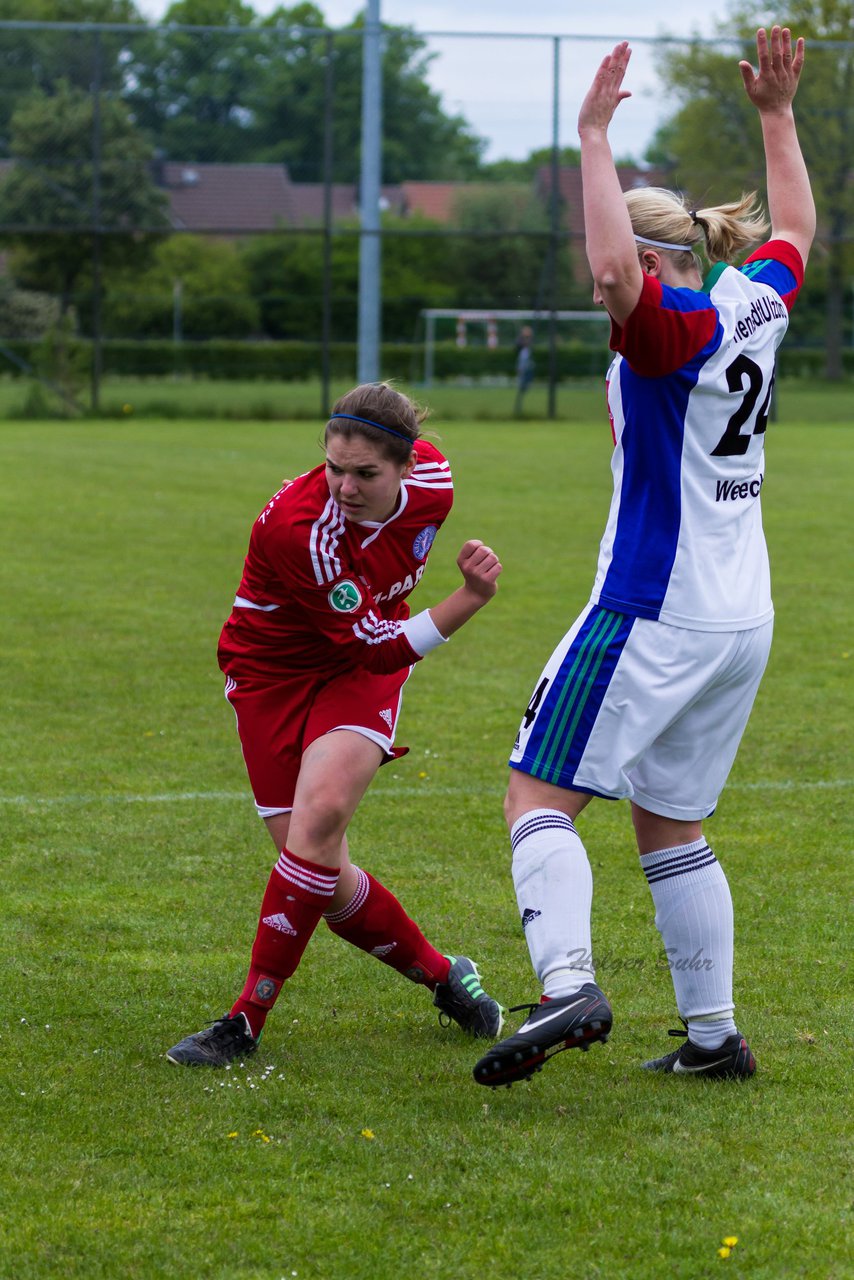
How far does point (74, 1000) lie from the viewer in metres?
4.05

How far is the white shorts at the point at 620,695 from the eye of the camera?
10.6 feet

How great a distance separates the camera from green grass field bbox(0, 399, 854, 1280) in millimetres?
2850

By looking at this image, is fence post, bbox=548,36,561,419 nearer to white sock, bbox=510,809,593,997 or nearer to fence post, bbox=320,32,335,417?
fence post, bbox=320,32,335,417

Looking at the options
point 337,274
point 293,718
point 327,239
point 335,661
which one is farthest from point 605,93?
point 337,274

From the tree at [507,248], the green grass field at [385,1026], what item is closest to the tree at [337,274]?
the tree at [507,248]

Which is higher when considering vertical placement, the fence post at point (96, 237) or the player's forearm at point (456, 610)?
the fence post at point (96, 237)

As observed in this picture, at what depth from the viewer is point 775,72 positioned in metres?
3.69

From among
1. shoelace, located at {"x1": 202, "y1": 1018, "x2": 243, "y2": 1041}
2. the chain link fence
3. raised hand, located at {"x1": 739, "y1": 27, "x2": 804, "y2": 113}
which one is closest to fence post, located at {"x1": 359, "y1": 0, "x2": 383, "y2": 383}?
the chain link fence

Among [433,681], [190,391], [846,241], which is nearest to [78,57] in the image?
[190,391]

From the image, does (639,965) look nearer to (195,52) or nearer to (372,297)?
(372,297)

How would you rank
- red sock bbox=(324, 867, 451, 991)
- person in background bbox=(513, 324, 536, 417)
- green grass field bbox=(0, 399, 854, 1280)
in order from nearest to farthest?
green grass field bbox=(0, 399, 854, 1280) → red sock bbox=(324, 867, 451, 991) → person in background bbox=(513, 324, 536, 417)

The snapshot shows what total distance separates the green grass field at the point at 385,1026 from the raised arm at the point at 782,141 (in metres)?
1.94

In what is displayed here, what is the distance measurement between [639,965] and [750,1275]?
1649 millimetres

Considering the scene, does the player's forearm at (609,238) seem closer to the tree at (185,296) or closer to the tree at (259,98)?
the tree at (259,98)
